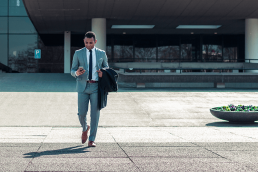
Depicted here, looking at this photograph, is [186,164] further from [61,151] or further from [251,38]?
[251,38]

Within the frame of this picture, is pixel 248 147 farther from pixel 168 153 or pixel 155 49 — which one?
pixel 155 49

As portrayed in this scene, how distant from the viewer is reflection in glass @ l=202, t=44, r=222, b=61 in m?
37.8

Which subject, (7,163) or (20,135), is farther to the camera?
(20,135)

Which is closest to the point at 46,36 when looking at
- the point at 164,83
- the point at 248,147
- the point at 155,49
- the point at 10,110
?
the point at 155,49

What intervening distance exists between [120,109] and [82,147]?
6235 mm

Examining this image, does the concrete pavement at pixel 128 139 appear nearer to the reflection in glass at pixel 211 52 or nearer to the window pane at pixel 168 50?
the window pane at pixel 168 50

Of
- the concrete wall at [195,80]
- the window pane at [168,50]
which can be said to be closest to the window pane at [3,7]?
the window pane at [168,50]

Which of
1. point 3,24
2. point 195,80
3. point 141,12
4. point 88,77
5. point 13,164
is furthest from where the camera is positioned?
point 3,24

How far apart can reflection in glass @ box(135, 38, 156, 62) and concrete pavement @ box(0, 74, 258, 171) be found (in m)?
23.2

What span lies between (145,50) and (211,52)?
7.10 metres

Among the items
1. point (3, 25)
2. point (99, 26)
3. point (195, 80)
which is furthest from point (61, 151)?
point (3, 25)

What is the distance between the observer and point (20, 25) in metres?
35.6

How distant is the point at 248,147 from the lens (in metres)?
6.02

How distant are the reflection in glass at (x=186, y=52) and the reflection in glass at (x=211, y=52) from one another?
1360mm
